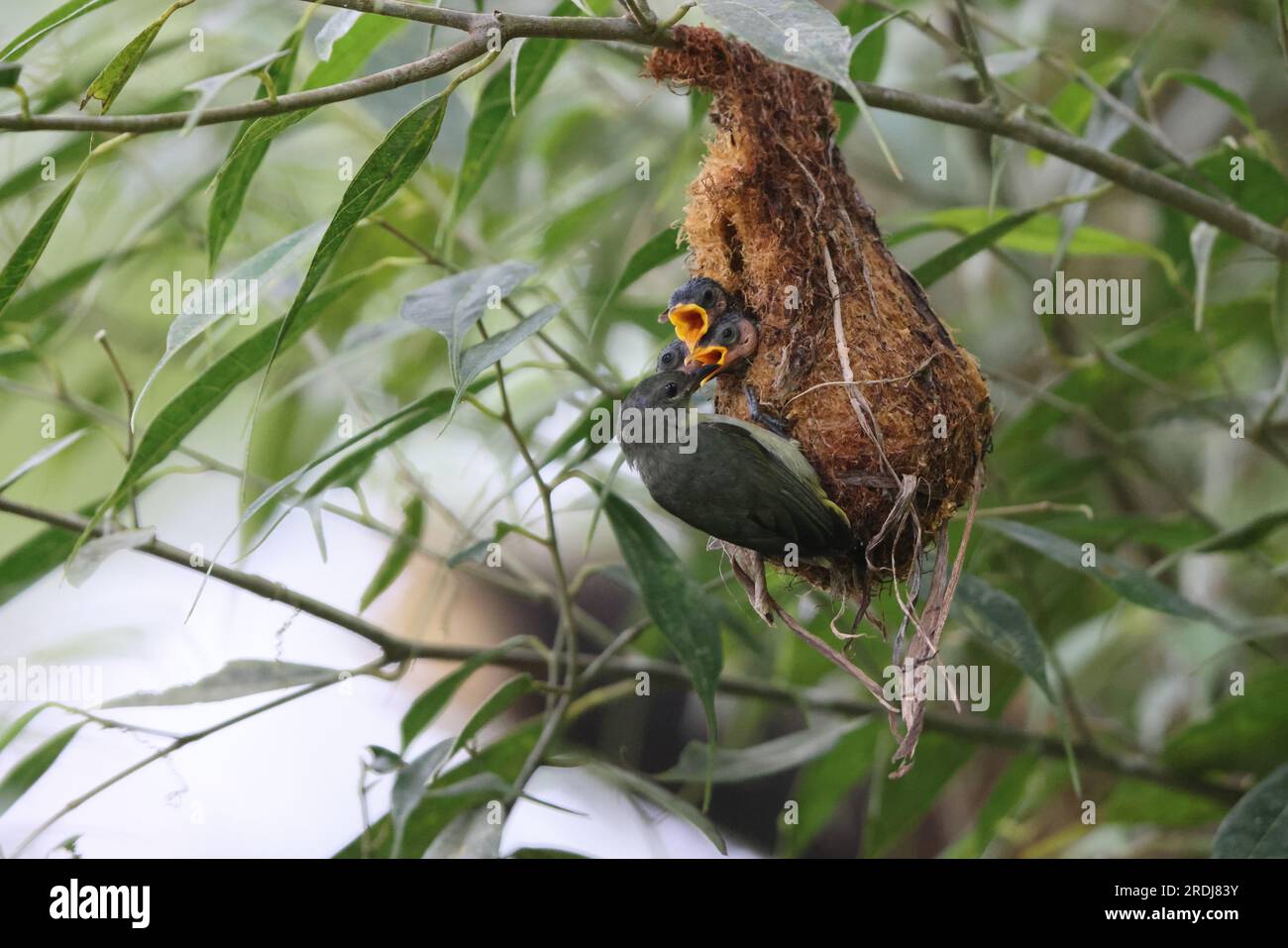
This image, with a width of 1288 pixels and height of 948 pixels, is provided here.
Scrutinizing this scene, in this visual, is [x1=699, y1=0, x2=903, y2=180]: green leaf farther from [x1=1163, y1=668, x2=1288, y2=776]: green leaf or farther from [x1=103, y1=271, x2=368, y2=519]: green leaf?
[x1=1163, y1=668, x2=1288, y2=776]: green leaf

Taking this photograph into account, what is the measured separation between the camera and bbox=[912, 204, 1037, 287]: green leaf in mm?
1970

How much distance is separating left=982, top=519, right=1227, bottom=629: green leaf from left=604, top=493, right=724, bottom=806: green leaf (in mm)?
525

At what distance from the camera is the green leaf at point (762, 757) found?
229cm

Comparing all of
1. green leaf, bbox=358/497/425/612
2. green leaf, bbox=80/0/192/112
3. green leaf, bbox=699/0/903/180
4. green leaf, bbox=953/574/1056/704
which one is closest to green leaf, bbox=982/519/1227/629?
green leaf, bbox=953/574/1056/704

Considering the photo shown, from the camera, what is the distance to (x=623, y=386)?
2.01 metres

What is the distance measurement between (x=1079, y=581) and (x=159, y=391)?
242 centimetres

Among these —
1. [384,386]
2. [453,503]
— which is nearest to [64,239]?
[384,386]

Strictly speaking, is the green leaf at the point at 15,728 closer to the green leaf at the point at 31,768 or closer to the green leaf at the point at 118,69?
the green leaf at the point at 31,768

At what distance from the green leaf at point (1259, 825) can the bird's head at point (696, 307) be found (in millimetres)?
1198

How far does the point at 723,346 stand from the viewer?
1714mm

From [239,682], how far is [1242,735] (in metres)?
2.00

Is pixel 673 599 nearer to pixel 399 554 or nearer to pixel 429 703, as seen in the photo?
pixel 429 703

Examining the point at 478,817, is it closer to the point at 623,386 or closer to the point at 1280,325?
the point at 623,386

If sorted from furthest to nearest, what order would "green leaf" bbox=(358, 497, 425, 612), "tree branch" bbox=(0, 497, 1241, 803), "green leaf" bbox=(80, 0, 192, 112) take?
"tree branch" bbox=(0, 497, 1241, 803) → "green leaf" bbox=(358, 497, 425, 612) → "green leaf" bbox=(80, 0, 192, 112)
